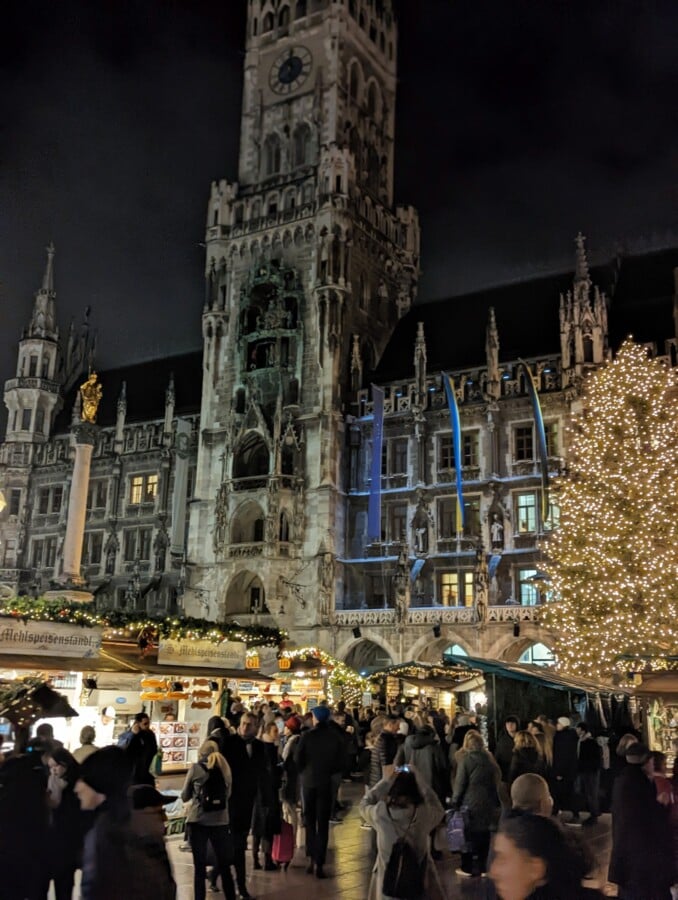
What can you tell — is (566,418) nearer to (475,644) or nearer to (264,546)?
(475,644)

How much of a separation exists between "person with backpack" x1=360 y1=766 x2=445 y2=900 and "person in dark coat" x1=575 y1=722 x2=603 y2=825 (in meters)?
11.1

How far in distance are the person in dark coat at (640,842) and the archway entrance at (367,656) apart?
32.9m

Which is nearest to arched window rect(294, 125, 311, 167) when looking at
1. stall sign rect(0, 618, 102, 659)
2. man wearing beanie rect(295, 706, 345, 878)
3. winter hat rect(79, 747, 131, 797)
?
stall sign rect(0, 618, 102, 659)

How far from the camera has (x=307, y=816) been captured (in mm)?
11469

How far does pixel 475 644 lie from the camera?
3662cm

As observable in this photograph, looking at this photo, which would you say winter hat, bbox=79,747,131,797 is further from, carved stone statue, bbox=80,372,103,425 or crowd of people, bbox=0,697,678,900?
carved stone statue, bbox=80,372,103,425

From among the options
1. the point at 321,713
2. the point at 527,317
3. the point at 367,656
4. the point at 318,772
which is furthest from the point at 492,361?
the point at 318,772

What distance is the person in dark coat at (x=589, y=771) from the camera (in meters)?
16.7

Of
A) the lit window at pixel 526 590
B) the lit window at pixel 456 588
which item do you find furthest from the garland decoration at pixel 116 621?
the lit window at pixel 526 590

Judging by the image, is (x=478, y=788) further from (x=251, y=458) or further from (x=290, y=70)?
(x=290, y=70)

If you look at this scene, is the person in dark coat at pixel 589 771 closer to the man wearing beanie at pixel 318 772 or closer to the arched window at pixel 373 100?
the man wearing beanie at pixel 318 772

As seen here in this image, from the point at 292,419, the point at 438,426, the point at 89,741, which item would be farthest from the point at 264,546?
the point at 89,741

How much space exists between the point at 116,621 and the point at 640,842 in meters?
13.6

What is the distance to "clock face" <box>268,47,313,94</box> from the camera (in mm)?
49469
